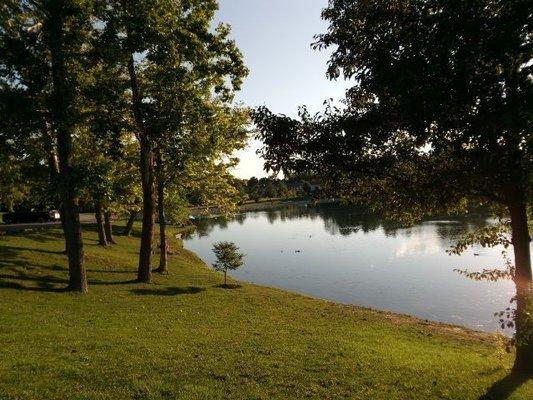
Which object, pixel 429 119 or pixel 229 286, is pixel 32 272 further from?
pixel 429 119

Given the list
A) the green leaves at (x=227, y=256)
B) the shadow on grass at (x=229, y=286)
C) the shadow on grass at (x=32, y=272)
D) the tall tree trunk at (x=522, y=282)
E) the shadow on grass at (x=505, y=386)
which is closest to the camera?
the tall tree trunk at (x=522, y=282)

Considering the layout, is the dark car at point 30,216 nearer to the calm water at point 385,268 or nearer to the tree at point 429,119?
the calm water at point 385,268

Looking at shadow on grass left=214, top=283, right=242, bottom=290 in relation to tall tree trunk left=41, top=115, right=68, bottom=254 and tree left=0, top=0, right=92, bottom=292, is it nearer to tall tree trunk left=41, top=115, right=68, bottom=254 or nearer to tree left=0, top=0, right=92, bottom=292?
tree left=0, top=0, right=92, bottom=292

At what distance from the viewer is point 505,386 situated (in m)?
12.7

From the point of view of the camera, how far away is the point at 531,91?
8.02 metres

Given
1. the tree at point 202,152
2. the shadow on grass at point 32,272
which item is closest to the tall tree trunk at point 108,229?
the shadow on grass at point 32,272

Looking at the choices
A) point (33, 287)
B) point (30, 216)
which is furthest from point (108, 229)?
point (33, 287)

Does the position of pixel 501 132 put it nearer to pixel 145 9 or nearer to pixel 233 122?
pixel 145 9

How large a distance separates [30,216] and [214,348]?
50.9 meters

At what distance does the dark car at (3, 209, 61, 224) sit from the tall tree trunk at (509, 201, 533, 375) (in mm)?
56691

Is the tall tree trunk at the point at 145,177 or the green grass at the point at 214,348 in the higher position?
the tall tree trunk at the point at 145,177

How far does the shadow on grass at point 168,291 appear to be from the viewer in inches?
951

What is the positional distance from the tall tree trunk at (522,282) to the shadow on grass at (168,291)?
17.0 metres

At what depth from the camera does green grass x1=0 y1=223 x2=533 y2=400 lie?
37.1ft
